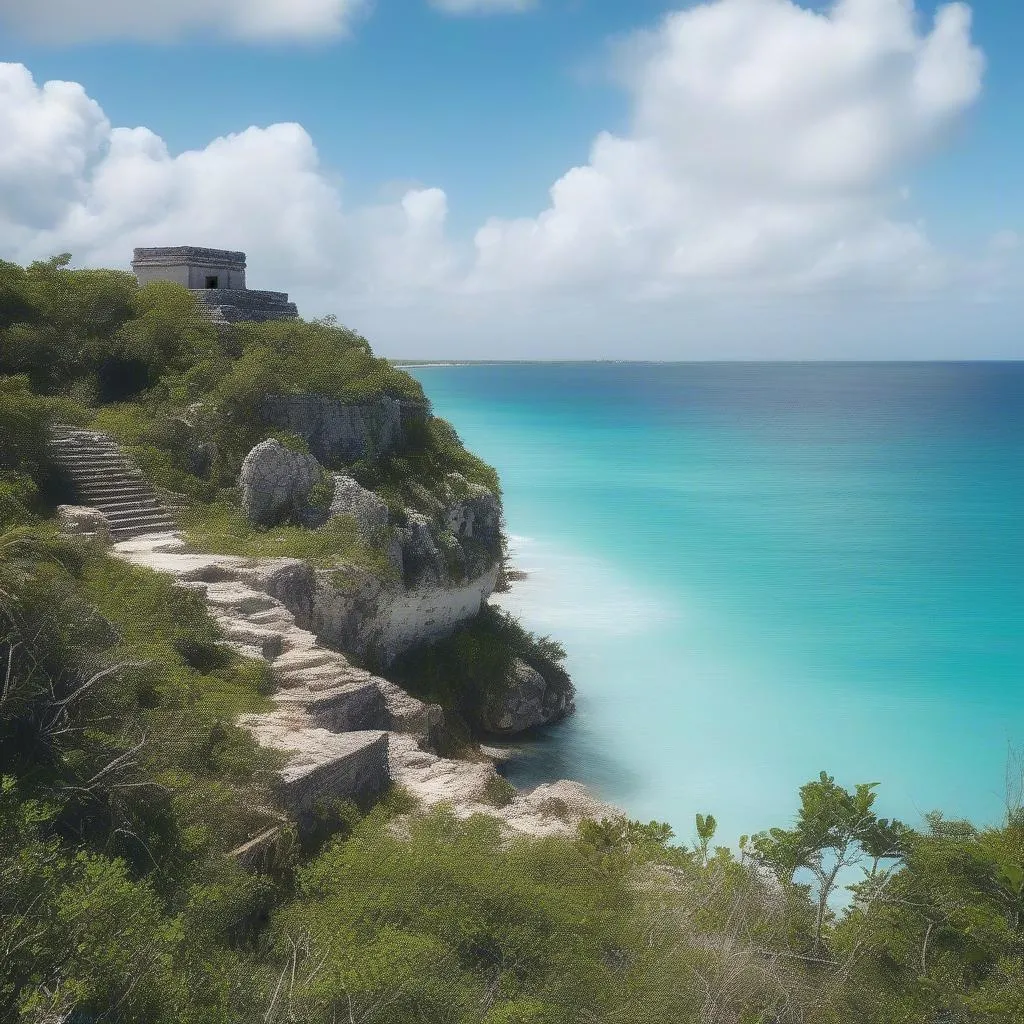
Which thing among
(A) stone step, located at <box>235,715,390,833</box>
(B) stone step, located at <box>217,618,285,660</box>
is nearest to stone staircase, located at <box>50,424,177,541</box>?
(B) stone step, located at <box>217,618,285,660</box>

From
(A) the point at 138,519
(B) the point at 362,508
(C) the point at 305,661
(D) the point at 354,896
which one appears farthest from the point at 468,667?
(D) the point at 354,896

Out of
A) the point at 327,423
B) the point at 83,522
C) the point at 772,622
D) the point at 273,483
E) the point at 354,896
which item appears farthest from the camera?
the point at 772,622

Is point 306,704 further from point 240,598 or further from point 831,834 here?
point 831,834

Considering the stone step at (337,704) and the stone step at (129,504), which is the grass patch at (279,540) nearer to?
the stone step at (129,504)

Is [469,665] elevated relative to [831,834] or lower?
lower

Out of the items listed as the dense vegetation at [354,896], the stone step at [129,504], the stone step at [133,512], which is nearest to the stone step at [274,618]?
the dense vegetation at [354,896]

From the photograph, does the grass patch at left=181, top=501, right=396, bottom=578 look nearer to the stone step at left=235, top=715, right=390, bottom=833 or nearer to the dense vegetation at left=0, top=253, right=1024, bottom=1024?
the dense vegetation at left=0, top=253, right=1024, bottom=1024

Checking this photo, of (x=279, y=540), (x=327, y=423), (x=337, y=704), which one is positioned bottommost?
(x=337, y=704)
